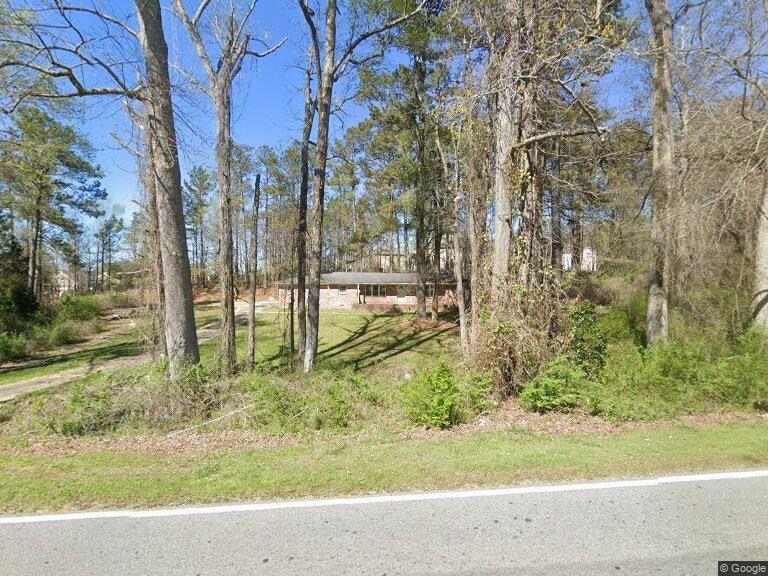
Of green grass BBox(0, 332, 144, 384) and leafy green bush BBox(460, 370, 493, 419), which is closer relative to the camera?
leafy green bush BBox(460, 370, 493, 419)

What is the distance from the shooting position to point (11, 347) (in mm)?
14891

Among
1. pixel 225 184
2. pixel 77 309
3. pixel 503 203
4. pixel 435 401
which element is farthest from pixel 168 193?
pixel 77 309

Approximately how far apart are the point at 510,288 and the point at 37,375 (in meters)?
15.6

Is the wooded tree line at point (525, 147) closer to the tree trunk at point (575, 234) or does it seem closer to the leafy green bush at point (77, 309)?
the tree trunk at point (575, 234)

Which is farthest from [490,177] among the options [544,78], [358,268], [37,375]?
Answer: [358,268]

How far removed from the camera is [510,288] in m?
6.82

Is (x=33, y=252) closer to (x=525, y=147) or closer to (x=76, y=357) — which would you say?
(x=76, y=357)

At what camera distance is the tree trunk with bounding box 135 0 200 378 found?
6742 millimetres

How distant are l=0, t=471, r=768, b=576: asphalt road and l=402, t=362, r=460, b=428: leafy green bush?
82.3 inches

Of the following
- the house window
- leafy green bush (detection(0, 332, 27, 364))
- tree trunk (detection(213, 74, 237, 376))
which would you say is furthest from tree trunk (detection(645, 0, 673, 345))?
the house window

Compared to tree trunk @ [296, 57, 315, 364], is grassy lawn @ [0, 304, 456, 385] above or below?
below

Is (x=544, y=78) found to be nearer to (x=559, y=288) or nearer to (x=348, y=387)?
(x=559, y=288)

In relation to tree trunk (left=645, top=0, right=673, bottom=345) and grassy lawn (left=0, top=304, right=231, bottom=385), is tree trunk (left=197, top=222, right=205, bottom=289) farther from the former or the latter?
tree trunk (left=645, top=0, right=673, bottom=345)

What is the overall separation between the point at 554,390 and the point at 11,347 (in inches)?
777
